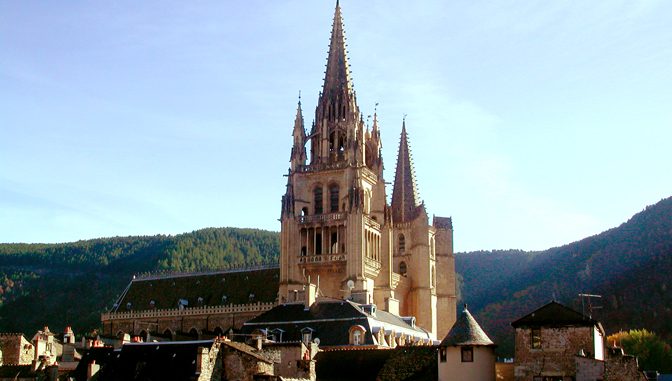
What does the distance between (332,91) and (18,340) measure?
40041 millimetres

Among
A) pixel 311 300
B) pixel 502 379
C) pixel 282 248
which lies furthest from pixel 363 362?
pixel 282 248

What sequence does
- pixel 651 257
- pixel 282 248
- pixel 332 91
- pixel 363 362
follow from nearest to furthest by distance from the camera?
1. pixel 363 362
2. pixel 282 248
3. pixel 332 91
4. pixel 651 257

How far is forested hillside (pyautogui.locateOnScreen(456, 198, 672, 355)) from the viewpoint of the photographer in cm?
14212

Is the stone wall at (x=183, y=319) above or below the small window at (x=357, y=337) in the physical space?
above

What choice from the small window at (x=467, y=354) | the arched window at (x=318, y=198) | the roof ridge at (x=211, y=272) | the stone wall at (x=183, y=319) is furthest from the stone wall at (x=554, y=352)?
the roof ridge at (x=211, y=272)

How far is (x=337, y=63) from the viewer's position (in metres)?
106

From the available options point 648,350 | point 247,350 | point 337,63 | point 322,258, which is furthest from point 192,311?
point 648,350

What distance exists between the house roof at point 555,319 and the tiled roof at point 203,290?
48597 mm

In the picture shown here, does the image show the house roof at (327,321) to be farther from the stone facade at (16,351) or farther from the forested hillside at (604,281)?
the forested hillside at (604,281)

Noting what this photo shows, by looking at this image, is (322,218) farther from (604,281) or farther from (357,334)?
(604,281)

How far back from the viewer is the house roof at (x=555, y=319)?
167ft

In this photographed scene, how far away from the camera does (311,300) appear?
81625 millimetres

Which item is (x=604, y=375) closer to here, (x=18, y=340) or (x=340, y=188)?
(x=340, y=188)

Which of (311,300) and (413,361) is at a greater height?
(311,300)
